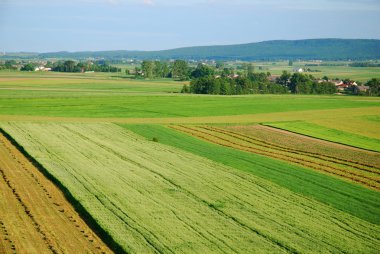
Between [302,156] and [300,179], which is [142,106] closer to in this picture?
[302,156]

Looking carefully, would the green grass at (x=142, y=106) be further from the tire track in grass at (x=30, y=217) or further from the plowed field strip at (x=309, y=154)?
the tire track in grass at (x=30, y=217)

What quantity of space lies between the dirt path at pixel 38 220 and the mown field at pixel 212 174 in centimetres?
73

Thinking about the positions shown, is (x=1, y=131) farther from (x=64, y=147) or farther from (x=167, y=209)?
(x=167, y=209)

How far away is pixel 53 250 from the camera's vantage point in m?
20.7

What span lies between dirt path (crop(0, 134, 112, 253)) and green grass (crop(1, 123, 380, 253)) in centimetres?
93

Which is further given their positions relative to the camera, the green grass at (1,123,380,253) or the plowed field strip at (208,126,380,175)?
the plowed field strip at (208,126,380,175)

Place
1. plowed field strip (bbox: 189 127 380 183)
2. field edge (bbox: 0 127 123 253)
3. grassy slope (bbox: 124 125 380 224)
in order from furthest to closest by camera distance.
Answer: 1. plowed field strip (bbox: 189 127 380 183)
2. grassy slope (bbox: 124 125 380 224)
3. field edge (bbox: 0 127 123 253)

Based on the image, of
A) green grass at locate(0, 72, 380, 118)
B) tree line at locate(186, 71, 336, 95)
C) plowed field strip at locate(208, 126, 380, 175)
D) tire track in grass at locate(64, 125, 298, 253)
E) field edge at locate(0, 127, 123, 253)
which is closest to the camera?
field edge at locate(0, 127, 123, 253)

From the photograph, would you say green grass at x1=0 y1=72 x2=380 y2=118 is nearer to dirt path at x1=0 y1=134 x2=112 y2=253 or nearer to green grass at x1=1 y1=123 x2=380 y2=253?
green grass at x1=1 y1=123 x2=380 y2=253

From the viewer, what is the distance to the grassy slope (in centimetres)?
2834

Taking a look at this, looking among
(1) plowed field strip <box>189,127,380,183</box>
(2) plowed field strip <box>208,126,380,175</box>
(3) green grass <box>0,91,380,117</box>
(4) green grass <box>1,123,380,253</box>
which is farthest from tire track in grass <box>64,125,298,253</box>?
(3) green grass <box>0,91,380,117</box>

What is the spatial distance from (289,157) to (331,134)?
15.0 m

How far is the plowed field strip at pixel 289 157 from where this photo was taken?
34938 millimetres

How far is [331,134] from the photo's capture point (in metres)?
55.6
